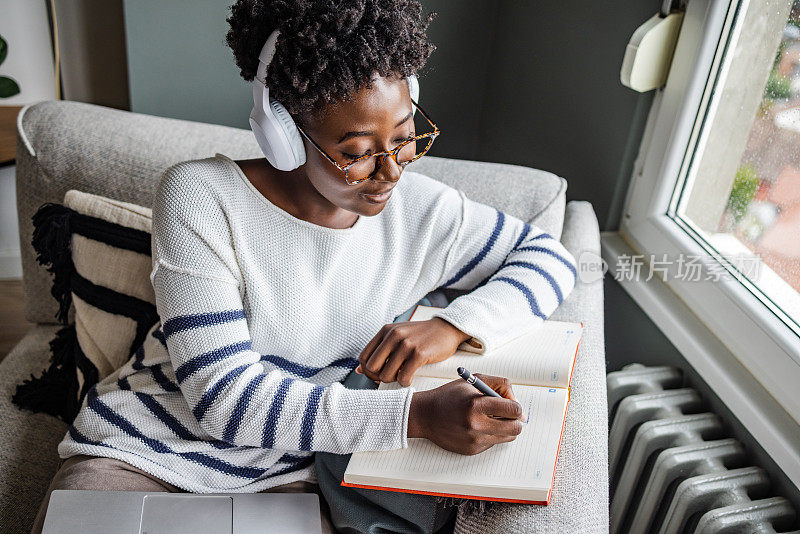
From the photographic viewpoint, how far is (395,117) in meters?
0.98

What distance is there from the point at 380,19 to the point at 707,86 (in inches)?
33.4

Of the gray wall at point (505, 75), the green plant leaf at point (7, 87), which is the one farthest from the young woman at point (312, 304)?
the green plant leaf at point (7, 87)

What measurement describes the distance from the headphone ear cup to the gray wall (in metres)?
0.93

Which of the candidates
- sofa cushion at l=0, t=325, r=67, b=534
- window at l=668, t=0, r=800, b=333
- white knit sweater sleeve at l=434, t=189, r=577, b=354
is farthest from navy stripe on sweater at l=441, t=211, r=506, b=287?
sofa cushion at l=0, t=325, r=67, b=534

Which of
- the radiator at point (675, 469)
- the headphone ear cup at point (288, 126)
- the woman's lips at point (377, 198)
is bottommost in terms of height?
the radiator at point (675, 469)

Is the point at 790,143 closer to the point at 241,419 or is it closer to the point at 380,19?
the point at 380,19

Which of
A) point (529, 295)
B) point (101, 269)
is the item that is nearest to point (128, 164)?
point (101, 269)

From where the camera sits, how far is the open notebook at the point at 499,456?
2.99 feet

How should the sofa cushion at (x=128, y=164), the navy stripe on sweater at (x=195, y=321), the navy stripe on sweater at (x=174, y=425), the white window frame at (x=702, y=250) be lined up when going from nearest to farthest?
1. the navy stripe on sweater at (x=195, y=321)
2. the navy stripe on sweater at (x=174, y=425)
3. the white window frame at (x=702, y=250)
4. the sofa cushion at (x=128, y=164)

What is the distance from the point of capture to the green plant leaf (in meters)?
2.03

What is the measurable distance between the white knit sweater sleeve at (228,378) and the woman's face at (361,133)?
195 millimetres

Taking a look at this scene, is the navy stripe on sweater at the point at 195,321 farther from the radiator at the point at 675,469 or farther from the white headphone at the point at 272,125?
the radiator at the point at 675,469

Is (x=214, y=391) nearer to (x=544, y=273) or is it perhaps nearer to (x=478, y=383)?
(x=478, y=383)

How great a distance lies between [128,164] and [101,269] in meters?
0.25
